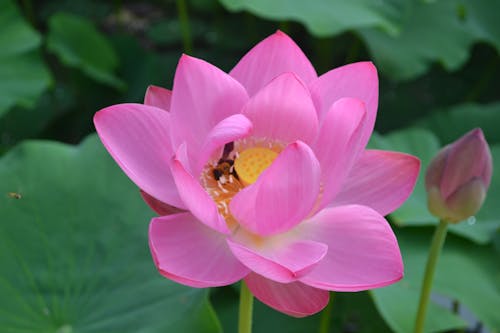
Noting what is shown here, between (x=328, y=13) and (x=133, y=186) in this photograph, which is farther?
(x=328, y=13)

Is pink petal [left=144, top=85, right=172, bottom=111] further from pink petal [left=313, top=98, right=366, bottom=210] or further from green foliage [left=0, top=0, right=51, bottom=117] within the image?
green foliage [left=0, top=0, right=51, bottom=117]

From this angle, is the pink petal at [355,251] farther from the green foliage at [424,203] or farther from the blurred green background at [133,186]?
the green foliage at [424,203]

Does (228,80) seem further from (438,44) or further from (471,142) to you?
(438,44)

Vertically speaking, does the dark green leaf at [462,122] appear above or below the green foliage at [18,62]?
below

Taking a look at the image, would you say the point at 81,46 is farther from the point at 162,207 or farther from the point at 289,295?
the point at 289,295

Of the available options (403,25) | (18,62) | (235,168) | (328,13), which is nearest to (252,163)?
(235,168)

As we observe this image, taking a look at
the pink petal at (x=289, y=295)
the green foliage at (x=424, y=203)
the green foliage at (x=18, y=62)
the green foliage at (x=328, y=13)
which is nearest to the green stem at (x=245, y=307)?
the pink petal at (x=289, y=295)

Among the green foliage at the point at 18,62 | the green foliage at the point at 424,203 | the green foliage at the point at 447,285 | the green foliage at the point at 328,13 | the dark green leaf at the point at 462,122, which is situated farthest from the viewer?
the dark green leaf at the point at 462,122
